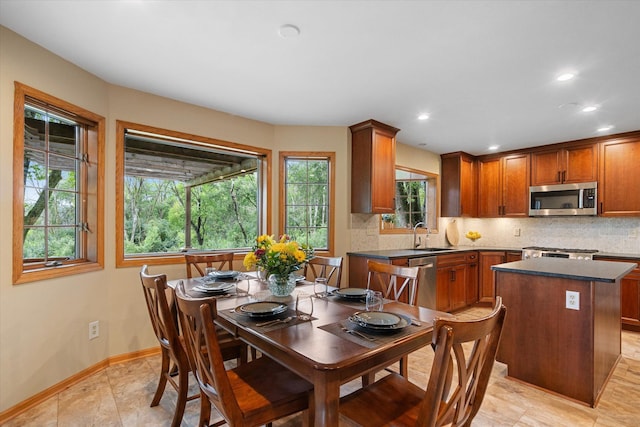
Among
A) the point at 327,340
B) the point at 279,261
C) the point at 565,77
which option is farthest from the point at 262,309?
the point at 565,77

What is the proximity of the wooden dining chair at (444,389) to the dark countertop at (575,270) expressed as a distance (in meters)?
1.36

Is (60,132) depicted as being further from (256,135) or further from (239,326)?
(239,326)

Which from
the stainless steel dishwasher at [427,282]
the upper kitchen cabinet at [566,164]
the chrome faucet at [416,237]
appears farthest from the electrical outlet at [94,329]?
the upper kitchen cabinet at [566,164]

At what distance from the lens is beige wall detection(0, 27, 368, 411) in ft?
6.64

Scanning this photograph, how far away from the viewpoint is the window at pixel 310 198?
3881 mm

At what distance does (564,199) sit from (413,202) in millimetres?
2056

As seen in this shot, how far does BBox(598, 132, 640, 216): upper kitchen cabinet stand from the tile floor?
→ 7.74 feet

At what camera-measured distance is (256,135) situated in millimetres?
3703

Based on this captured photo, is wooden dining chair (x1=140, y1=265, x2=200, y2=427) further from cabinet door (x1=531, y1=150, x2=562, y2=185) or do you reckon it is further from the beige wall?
cabinet door (x1=531, y1=150, x2=562, y2=185)

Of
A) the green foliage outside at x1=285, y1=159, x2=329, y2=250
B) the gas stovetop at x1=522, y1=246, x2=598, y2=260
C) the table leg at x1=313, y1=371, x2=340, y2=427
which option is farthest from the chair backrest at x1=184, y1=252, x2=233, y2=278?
the gas stovetop at x1=522, y1=246, x2=598, y2=260

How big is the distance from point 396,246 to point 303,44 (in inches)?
127

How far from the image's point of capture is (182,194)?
338 centimetres

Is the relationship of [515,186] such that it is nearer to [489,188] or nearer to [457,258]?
[489,188]

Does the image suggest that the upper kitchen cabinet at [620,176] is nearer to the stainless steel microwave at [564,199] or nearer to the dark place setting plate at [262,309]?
the stainless steel microwave at [564,199]
